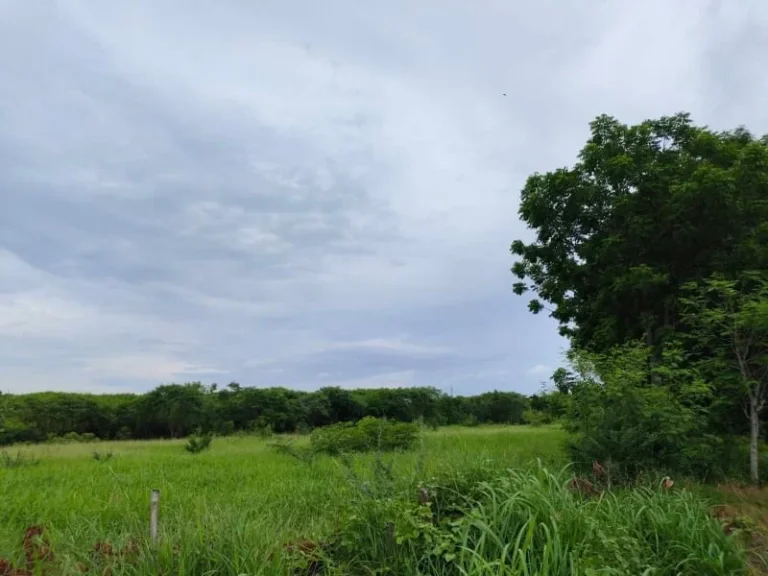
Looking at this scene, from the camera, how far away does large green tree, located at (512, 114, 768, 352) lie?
1141cm

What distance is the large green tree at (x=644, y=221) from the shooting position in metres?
11.4

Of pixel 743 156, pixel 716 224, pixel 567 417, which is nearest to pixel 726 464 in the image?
pixel 567 417

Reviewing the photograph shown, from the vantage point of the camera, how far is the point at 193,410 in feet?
126

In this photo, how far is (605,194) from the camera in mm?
13141

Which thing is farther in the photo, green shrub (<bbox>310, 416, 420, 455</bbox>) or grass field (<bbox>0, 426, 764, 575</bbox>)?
green shrub (<bbox>310, 416, 420, 455</bbox>)

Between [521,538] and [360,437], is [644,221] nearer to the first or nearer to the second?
[360,437]

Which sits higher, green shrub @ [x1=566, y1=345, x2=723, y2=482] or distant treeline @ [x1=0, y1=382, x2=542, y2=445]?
distant treeline @ [x1=0, y1=382, x2=542, y2=445]

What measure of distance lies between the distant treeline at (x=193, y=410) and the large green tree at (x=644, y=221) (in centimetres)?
2342

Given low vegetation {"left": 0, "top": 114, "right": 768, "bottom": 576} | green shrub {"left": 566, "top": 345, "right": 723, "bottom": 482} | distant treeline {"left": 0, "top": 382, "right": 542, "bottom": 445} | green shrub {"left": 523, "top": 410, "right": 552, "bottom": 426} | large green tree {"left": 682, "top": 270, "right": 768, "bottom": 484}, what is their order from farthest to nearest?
distant treeline {"left": 0, "top": 382, "right": 542, "bottom": 445} < green shrub {"left": 523, "top": 410, "right": 552, "bottom": 426} < large green tree {"left": 682, "top": 270, "right": 768, "bottom": 484} < green shrub {"left": 566, "top": 345, "right": 723, "bottom": 482} < low vegetation {"left": 0, "top": 114, "right": 768, "bottom": 576}

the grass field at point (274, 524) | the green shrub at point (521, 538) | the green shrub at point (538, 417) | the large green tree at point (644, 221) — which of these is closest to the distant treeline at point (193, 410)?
the green shrub at point (538, 417)

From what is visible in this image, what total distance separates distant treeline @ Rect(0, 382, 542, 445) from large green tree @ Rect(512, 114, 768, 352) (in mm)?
23419

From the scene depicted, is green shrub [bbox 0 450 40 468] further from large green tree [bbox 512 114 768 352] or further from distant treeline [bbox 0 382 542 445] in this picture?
distant treeline [bbox 0 382 542 445]

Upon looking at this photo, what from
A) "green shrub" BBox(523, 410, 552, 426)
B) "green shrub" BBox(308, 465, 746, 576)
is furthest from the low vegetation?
"green shrub" BBox(523, 410, 552, 426)

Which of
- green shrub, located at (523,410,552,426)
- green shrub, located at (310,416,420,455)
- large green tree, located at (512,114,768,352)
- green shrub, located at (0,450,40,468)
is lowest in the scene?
green shrub, located at (0,450,40,468)
